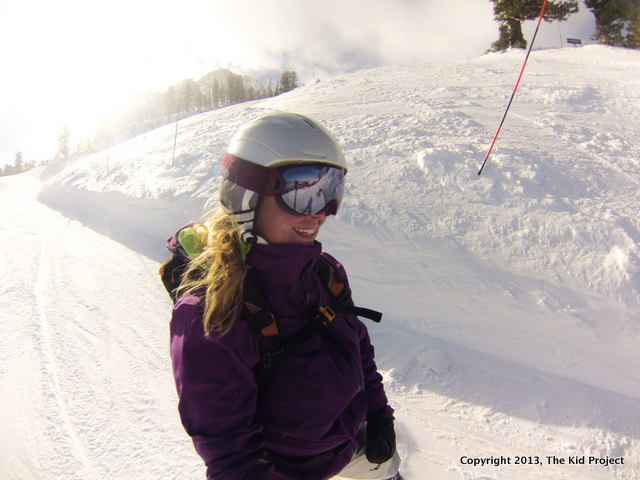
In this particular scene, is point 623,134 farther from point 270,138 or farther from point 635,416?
point 270,138

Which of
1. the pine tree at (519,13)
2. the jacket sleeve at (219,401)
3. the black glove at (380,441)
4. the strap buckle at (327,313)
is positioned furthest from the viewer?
the pine tree at (519,13)

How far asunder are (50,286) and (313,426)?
5.22 meters

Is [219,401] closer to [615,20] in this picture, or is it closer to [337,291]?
[337,291]

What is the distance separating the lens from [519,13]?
20.4 metres

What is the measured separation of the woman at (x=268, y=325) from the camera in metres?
1.23

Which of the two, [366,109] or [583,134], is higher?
[366,109]

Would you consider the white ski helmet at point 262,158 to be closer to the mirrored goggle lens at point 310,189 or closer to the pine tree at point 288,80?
the mirrored goggle lens at point 310,189

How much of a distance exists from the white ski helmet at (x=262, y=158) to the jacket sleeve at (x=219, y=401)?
1.63 ft

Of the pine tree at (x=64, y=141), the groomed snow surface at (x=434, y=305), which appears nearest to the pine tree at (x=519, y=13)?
the groomed snow surface at (x=434, y=305)

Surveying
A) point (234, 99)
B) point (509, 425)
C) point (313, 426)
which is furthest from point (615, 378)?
point (234, 99)

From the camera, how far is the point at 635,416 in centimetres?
291

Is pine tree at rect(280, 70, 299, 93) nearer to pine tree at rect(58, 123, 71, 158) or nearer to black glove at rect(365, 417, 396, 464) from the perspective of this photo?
pine tree at rect(58, 123, 71, 158)

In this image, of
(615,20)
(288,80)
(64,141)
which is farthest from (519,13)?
(64,141)

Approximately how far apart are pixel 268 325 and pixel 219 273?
12.3 inches
